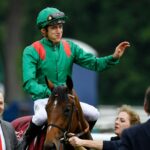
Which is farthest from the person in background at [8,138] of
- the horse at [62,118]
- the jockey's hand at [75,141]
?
the jockey's hand at [75,141]

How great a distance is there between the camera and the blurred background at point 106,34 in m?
43.5

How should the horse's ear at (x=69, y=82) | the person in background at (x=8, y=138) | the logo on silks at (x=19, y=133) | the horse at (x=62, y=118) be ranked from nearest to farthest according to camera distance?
the horse at (x=62, y=118) → the horse's ear at (x=69, y=82) → the person in background at (x=8, y=138) → the logo on silks at (x=19, y=133)

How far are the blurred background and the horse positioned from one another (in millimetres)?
30336

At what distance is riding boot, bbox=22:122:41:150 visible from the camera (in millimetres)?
11531

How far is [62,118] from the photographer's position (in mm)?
10906

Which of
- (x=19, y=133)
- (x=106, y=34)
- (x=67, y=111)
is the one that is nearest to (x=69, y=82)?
(x=67, y=111)

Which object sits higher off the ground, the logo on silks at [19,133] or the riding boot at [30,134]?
the riding boot at [30,134]

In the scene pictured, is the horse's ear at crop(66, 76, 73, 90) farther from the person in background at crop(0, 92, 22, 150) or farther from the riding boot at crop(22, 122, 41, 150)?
the person in background at crop(0, 92, 22, 150)

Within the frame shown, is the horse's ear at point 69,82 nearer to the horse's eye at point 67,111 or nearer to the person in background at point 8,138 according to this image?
the horse's eye at point 67,111

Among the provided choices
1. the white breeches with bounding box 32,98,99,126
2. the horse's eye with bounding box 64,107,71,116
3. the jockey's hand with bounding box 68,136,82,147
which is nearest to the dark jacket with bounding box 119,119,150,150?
the jockey's hand with bounding box 68,136,82,147

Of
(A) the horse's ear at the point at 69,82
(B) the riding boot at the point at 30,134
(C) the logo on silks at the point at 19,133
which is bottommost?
(C) the logo on silks at the point at 19,133

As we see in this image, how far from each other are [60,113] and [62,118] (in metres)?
0.06

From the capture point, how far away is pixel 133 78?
44500 mm

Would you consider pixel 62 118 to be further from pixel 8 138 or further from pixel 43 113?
pixel 8 138
